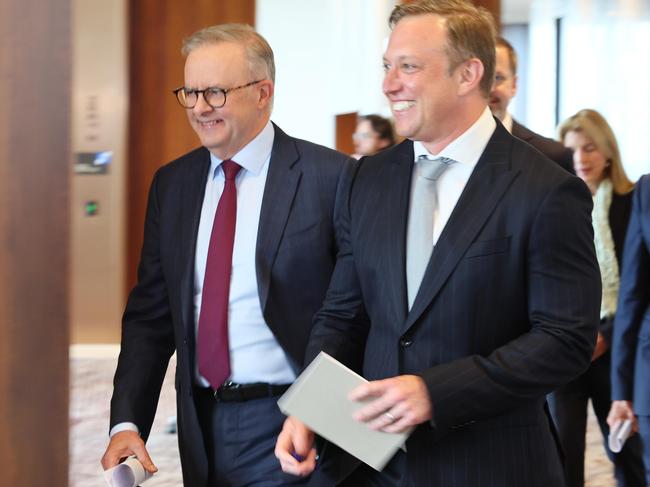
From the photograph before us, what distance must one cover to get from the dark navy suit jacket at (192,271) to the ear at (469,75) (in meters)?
0.65

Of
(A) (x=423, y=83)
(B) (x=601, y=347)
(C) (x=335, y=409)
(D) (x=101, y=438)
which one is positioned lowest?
(D) (x=101, y=438)

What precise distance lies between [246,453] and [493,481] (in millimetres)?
714

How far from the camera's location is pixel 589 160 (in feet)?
14.2

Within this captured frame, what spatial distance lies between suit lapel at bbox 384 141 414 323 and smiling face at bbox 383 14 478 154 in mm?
109

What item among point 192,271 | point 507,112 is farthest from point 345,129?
point 192,271

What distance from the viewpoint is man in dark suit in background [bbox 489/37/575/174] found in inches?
123

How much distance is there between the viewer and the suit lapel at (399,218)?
181cm

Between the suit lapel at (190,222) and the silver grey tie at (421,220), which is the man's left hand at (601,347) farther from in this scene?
the silver grey tie at (421,220)

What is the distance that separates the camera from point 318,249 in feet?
7.74

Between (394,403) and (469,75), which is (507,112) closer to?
(469,75)

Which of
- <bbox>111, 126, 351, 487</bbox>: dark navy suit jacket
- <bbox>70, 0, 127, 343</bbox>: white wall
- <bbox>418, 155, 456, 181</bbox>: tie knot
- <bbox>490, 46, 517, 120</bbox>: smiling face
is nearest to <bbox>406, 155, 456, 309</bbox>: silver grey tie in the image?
<bbox>418, 155, 456, 181</bbox>: tie knot

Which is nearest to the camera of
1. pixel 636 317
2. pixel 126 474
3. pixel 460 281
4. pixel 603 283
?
pixel 460 281

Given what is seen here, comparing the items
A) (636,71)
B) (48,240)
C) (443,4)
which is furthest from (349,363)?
(636,71)

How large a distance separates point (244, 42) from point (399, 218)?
809mm
